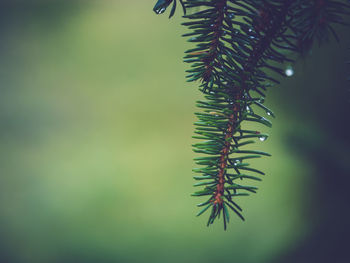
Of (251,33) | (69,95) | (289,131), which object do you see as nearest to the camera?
(251,33)

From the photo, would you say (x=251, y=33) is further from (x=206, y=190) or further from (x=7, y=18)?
(x=7, y=18)

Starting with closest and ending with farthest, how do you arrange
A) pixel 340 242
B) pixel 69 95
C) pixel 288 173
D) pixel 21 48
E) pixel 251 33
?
1. pixel 251 33
2. pixel 340 242
3. pixel 288 173
4. pixel 69 95
5. pixel 21 48

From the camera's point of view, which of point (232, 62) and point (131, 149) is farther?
point (131, 149)

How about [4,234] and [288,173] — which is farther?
[288,173]

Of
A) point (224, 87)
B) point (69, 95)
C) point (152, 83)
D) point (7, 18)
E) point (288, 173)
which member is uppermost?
point (7, 18)

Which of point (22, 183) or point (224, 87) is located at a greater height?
point (224, 87)

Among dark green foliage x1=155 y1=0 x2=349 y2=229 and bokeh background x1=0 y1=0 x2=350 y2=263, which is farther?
bokeh background x1=0 y1=0 x2=350 y2=263

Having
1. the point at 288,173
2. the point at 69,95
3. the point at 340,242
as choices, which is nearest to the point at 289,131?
the point at 288,173

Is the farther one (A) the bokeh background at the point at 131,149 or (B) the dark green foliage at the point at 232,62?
(A) the bokeh background at the point at 131,149
